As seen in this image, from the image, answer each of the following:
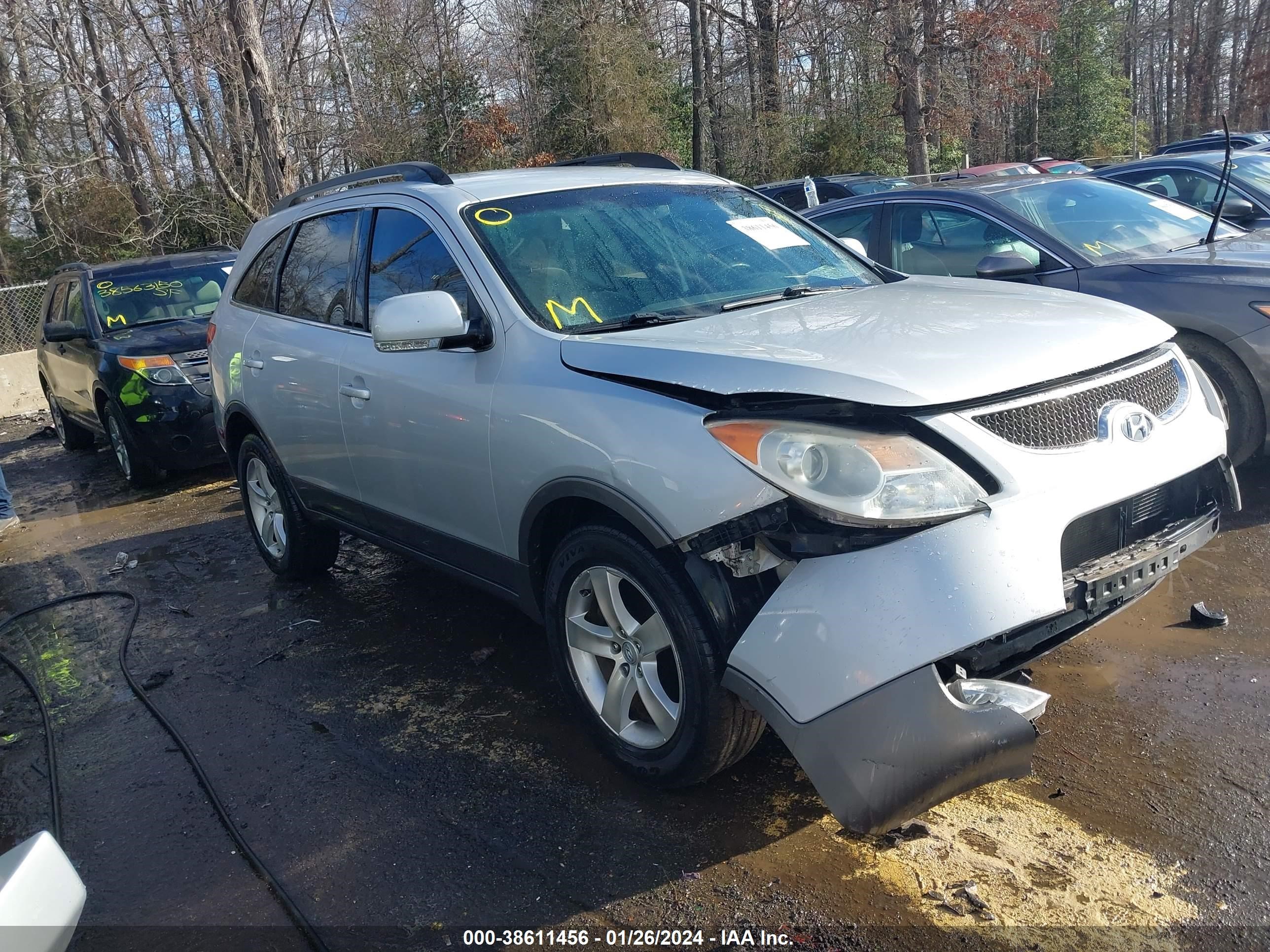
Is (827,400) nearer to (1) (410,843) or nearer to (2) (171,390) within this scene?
(1) (410,843)

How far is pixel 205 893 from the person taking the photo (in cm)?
317

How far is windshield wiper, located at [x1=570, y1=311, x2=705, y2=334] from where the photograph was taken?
11.7 feet

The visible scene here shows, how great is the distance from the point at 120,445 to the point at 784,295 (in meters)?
7.34

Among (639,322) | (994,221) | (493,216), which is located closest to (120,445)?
(493,216)

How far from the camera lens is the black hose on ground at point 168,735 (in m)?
3.01

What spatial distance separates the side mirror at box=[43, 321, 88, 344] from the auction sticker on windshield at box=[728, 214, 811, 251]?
7.16m

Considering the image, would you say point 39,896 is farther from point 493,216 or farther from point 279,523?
point 279,523

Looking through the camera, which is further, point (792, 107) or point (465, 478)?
point (792, 107)

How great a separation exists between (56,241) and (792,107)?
1897 cm

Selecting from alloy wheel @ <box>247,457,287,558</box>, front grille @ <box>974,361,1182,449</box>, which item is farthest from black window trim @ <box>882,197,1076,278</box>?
alloy wheel @ <box>247,457,287,558</box>

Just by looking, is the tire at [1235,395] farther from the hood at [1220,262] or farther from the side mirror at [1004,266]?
the side mirror at [1004,266]

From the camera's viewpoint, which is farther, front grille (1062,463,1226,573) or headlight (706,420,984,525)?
front grille (1062,463,1226,573)

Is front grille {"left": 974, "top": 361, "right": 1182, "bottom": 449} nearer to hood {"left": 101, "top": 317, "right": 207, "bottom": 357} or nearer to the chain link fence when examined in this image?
hood {"left": 101, "top": 317, "right": 207, "bottom": 357}

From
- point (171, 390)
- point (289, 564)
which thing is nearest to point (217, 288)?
point (171, 390)
